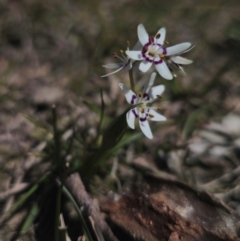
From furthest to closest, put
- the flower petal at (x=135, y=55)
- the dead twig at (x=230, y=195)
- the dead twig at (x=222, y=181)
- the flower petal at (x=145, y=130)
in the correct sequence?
1. the dead twig at (x=222, y=181)
2. the dead twig at (x=230, y=195)
3. the flower petal at (x=145, y=130)
4. the flower petal at (x=135, y=55)

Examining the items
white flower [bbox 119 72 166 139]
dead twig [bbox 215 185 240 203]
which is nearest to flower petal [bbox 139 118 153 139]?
white flower [bbox 119 72 166 139]

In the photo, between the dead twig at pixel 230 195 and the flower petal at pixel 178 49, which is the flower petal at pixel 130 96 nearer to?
the flower petal at pixel 178 49

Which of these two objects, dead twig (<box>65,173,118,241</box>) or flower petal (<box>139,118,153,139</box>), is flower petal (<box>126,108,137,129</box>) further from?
dead twig (<box>65,173,118,241</box>)

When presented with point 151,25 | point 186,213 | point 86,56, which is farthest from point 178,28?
point 186,213

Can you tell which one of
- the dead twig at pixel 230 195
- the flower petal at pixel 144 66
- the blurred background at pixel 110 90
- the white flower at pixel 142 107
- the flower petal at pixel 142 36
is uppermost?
the blurred background at pixel 110 90

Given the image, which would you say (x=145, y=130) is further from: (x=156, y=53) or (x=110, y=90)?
(x=110, y=90)

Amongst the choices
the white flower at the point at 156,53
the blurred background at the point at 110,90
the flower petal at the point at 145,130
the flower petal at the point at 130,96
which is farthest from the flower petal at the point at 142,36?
the blurred background at the point at 110,90

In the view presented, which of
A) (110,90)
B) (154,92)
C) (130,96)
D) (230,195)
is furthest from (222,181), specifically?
(110,90)

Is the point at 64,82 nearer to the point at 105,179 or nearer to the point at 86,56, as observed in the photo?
the point at 86,56
